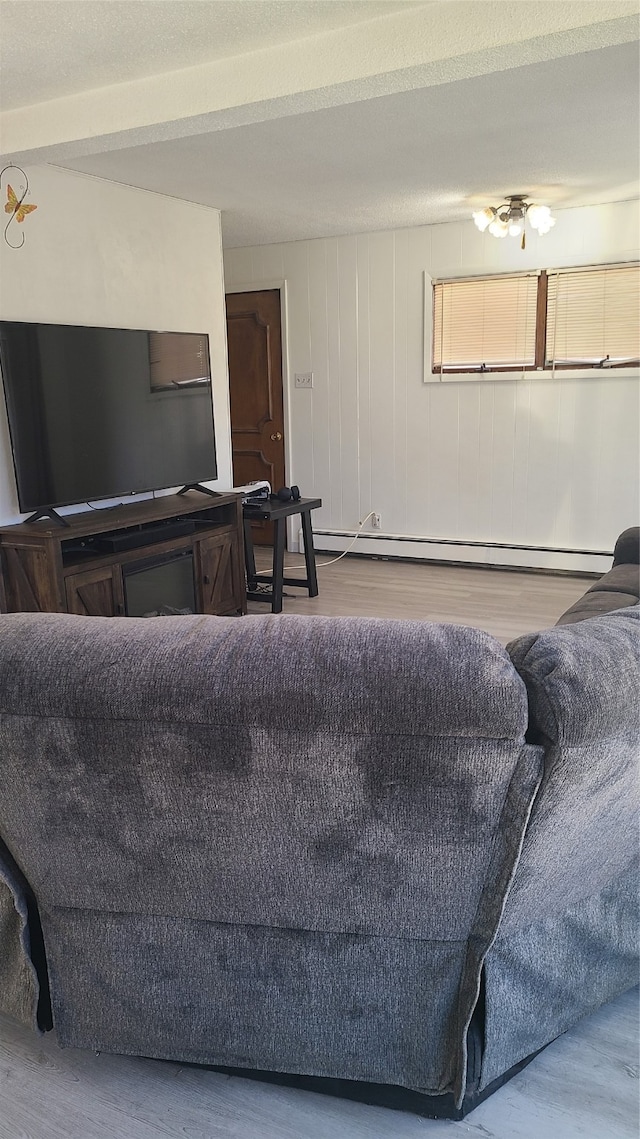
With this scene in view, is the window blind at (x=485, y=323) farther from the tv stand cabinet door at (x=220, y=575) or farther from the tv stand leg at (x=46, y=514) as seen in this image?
the tv stand leg at (x=46, y=514)

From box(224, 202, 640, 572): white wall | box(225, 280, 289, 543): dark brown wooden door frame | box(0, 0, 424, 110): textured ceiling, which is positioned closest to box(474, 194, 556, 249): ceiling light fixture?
box(224, 202, 640, 572): white wall

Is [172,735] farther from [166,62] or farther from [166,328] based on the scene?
[166,328]

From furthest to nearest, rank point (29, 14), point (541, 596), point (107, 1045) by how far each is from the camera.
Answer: point (541, 596) < point (29, 14) < point (107, 1045)

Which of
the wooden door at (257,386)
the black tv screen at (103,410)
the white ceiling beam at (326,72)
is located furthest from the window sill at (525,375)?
the white ceiling beam at (326,72)

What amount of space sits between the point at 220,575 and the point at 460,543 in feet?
6.78

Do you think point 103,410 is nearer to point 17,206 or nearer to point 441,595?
point 17,206

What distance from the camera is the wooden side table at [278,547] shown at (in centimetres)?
475

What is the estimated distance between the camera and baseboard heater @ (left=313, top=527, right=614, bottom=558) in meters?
5.56

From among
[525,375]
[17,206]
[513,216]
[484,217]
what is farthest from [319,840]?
[525,375]

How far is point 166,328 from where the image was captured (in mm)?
4621

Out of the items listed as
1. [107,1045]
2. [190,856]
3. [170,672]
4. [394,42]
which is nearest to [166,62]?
[394,42]

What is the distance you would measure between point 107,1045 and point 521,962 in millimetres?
752

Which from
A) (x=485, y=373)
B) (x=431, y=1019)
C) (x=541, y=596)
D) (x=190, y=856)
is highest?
(x=485, y=373)

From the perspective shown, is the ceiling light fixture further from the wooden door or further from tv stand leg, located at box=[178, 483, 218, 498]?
tv stand leg, located at box=[178, 483, 218, 498]
